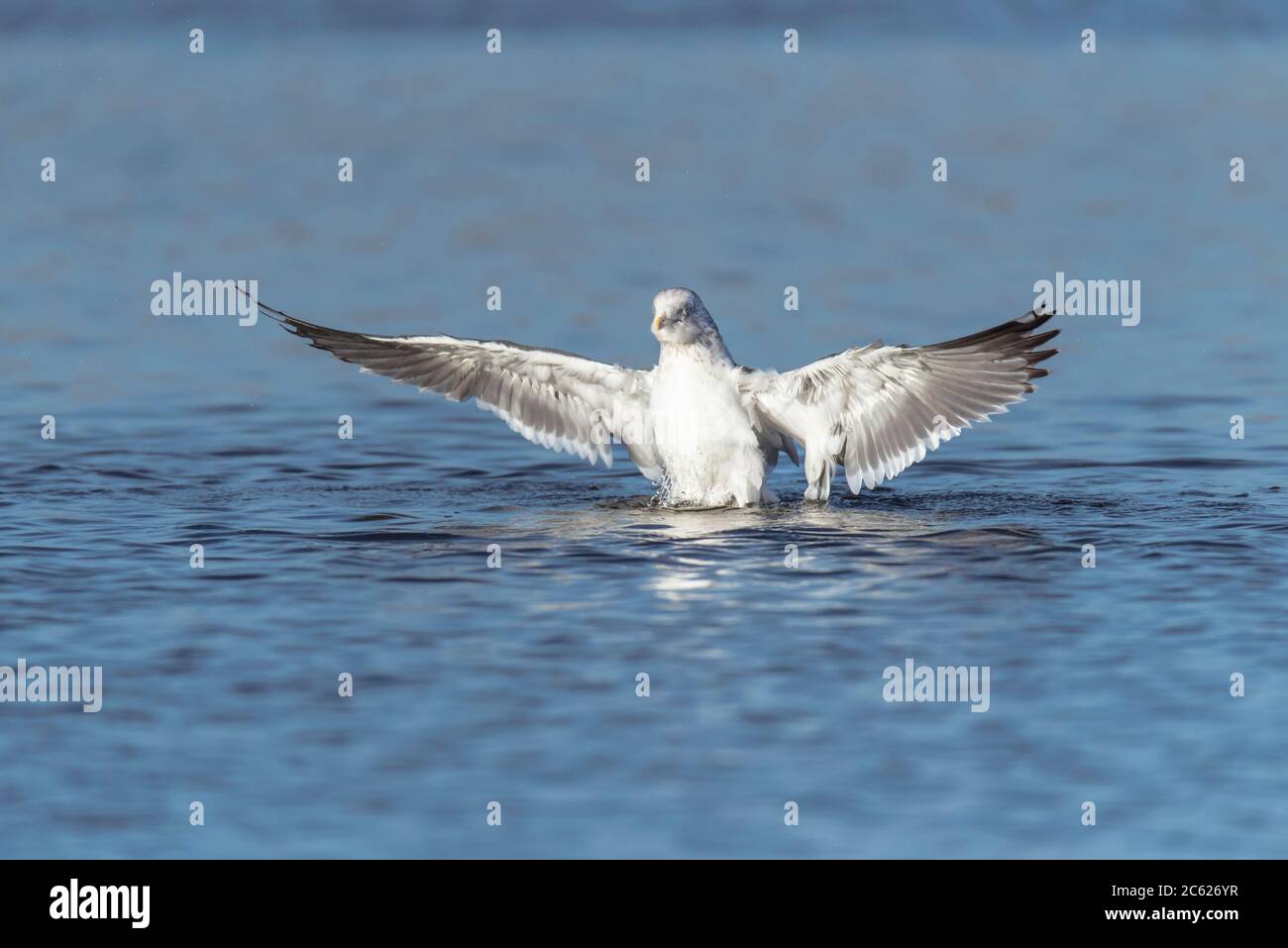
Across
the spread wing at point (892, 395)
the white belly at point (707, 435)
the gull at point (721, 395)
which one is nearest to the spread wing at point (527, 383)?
the gull at point (721, 395)

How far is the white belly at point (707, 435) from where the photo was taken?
43.6ft

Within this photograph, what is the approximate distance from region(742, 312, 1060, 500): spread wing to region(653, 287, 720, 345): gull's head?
0.44 m

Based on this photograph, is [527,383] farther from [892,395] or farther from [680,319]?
[892,395]

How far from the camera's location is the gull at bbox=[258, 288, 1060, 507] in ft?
41.9

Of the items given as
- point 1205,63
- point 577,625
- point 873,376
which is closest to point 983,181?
point 1205,63

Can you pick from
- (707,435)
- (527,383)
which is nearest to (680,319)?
(707,435)

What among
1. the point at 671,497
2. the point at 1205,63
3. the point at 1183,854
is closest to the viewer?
the point at 1183,854

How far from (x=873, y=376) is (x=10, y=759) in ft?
19.5

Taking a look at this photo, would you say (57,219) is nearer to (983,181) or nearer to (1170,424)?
(983,181)

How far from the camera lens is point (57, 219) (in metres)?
22.5

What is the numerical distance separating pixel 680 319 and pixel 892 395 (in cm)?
139

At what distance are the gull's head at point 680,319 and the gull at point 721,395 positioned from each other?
0.03 feet

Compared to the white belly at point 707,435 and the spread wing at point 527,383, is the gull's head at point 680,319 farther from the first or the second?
the spread wing at point 527,383

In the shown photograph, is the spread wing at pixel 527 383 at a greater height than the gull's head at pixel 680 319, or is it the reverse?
the gull's head at pixel 680 319
